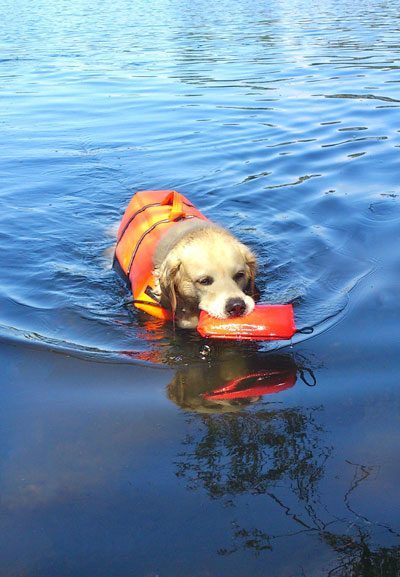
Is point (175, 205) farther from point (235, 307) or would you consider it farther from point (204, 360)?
point (204, 360)

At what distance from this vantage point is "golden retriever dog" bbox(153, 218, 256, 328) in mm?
5797

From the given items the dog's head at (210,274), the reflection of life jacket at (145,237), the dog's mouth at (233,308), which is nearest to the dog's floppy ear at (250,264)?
the dog's head at (210,274)

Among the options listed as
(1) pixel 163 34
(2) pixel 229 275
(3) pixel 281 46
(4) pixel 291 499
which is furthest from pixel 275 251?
(1) pixel 163 34

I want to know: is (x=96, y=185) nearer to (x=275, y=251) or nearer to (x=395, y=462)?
(x=275, y=251)

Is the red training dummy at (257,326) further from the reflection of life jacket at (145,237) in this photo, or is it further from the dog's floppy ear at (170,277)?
the reflection of life jacket at (145,237)

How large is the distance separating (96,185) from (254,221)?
283 centimetres

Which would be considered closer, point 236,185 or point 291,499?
point 291,499

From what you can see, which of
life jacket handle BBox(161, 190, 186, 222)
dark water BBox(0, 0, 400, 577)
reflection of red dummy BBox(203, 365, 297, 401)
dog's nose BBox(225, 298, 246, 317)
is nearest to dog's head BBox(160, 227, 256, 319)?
dog's nose BBox(225, 298, 246, 317)

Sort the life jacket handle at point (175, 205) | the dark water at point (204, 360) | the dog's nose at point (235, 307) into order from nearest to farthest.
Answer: the dark water at point (204, 360) < the dog's nose at point (235, 307) < the life jacket handle at point (175, 205)

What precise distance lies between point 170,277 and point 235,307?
0.74 metres

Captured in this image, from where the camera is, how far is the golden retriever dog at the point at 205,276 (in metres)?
5.80

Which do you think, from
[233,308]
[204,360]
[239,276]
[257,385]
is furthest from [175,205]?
[257,385]

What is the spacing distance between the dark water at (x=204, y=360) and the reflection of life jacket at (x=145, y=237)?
0.20 m

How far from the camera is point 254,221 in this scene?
9242mm
